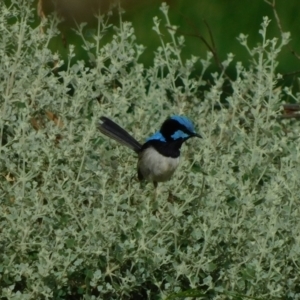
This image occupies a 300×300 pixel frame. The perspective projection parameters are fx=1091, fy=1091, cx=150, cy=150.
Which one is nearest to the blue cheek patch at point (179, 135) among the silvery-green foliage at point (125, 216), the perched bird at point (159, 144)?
the perched bird at point (159, 144)

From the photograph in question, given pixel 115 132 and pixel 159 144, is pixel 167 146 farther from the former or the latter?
pixel 115 132

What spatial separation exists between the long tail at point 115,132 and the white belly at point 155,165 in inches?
4.7

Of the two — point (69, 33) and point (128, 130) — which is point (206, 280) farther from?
point (69, 33)

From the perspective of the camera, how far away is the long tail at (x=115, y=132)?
4.89m

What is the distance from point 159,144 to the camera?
5.23 metres

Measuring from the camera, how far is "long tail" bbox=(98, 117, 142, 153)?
4.89m

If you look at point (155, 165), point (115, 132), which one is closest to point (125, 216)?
point (115, 132)

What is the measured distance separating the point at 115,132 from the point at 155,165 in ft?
1.01

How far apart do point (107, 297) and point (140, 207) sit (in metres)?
0.38

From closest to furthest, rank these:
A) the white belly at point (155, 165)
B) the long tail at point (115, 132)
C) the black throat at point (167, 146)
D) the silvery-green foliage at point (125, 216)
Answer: the silvery-green foliage at point (125, 216), the long tail at point (115, 132), the white belly at point (155, 165), the black throat at point (167, 146)

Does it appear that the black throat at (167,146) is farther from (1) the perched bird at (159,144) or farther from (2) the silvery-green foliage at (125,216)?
(2) the silvery-green foliage at (125,216)

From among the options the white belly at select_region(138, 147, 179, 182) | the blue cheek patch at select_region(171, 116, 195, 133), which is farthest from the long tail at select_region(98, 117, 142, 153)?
the blue cheek patch at select_region(171, 116, 195, 133)

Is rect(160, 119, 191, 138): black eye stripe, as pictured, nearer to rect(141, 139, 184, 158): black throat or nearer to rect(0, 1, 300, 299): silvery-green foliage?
rect(141, 139, 184, 158): black throat

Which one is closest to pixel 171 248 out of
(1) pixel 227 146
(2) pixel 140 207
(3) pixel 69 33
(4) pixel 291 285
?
(2) pixel 140 207
